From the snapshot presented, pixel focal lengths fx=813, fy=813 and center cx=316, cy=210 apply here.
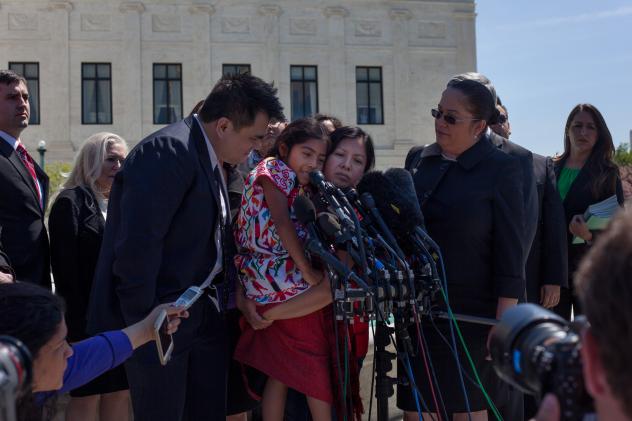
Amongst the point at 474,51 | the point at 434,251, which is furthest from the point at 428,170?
the point at 474,51

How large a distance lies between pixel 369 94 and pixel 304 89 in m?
3.08

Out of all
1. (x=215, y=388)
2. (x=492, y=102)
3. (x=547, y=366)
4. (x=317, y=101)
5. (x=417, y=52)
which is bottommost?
(x=215, y=388)

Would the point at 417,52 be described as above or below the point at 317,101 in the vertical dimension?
above

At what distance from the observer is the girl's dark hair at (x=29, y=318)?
8.68 ft

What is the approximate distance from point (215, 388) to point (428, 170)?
1589mm

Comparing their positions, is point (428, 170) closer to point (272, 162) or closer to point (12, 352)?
point (272, 162)

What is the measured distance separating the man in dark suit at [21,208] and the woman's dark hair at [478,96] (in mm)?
2376

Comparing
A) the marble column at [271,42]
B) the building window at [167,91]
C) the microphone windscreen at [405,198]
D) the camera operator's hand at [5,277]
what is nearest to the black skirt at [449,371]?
the microphone windscreen at [405,198]

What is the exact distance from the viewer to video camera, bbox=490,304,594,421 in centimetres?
150

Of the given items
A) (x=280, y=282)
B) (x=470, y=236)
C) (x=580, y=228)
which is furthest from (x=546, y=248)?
(x=280, y=282)

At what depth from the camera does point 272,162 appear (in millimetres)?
4195

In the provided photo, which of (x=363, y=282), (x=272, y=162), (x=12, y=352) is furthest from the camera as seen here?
(x=272, y=162)

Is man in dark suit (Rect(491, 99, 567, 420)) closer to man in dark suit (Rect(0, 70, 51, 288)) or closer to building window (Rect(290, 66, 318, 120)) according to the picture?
man in dark suit (Rect(0, 70, 51, 288))

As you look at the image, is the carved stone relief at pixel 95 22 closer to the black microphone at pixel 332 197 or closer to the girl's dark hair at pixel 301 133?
the girl's dark hair at pixel 301 133
